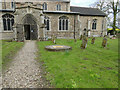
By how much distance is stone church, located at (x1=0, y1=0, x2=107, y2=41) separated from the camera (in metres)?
14.7

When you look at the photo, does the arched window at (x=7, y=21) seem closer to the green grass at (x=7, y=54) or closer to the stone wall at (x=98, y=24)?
the green grass at (x=7, y=54)

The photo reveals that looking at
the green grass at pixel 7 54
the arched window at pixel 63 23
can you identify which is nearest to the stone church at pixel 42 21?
the arched window at pixel 63 23

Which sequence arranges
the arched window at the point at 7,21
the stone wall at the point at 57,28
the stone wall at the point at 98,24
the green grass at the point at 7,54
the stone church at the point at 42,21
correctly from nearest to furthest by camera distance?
the green grass at the point at 7,54, the stone church at the point at 42,21, the arched window at the point at 7,21, the stone wall at the point at 57,28, the stone wall at the point at 98,24

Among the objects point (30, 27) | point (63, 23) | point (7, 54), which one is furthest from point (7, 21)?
point (7, 54)

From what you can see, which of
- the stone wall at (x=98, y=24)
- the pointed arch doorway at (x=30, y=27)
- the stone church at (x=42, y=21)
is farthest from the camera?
the stone wall at (x=98, y=24)

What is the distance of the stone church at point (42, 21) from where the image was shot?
1472 centimetres

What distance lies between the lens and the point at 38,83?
10.8 feet

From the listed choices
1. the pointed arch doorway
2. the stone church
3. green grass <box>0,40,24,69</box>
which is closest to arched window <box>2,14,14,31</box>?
the stone church

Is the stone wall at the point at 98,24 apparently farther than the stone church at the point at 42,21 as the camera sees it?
Yes

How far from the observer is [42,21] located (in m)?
15.2

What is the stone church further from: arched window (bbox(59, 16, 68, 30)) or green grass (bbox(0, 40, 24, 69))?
green grass (bbox(0, 40, 24, 69))

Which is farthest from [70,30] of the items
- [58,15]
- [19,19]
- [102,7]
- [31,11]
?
[102,7]

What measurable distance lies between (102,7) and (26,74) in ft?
121

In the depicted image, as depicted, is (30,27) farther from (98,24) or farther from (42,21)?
(98,24)
